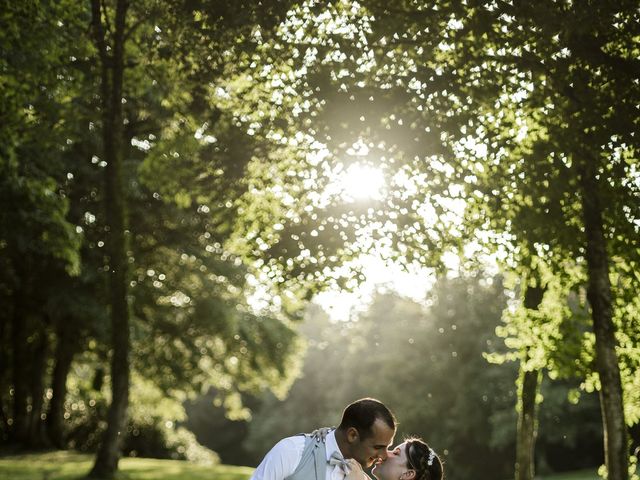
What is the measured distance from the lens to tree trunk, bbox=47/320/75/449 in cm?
3406

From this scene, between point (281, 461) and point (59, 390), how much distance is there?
31.8 meters

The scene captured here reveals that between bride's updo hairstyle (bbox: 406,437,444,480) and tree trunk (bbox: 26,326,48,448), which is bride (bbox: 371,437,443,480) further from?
tree trunk (bbox: 26,326,48,448)

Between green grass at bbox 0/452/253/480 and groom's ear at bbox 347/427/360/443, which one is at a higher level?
groom's ear at bbox 347/427/360/443

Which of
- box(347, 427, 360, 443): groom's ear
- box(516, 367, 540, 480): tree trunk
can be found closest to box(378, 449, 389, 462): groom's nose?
box(347, 427, 360, 443): groom's ear

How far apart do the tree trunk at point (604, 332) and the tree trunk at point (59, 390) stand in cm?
2375


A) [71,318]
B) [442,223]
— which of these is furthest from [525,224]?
[71,318]

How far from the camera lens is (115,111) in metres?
19.4

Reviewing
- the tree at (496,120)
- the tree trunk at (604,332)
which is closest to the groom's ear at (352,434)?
the tree at (496,120)

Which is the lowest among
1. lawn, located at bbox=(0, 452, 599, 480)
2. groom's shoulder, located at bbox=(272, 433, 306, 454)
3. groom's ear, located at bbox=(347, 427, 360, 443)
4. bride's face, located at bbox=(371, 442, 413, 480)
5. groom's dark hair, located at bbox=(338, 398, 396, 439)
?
lawn, located at bbox=(0, 452, 599, 480)

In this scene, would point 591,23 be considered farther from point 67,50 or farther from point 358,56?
point 67,50

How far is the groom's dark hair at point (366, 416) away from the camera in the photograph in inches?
206

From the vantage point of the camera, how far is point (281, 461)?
5.23 metres

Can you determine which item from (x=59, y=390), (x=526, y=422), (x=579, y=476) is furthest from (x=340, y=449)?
(x=579, y=476)

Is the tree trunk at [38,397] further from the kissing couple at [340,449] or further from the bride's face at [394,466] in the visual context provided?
the kissing couple at [340,449]
